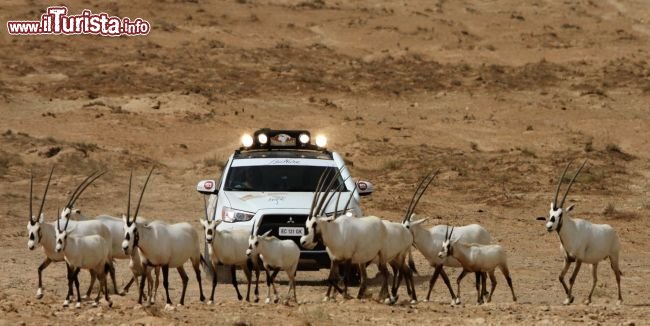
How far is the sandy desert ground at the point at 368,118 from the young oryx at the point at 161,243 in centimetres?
59

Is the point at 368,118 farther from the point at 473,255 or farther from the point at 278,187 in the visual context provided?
the point at 473,255

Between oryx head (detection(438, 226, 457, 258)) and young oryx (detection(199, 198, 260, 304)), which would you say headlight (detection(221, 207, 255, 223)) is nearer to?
young oryx (detection(199, 198, 260, 304))

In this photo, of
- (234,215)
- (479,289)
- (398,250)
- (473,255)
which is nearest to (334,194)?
(234,215)

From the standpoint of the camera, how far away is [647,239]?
25750 mm

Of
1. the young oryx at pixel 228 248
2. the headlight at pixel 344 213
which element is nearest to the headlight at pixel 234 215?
the headlight at pixel 344 213

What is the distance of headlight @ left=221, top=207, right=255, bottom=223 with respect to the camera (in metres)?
17.6

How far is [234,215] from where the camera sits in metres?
17.7

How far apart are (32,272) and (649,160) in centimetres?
2080

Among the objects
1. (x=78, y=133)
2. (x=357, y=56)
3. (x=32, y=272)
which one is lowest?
(x=32, y=272)

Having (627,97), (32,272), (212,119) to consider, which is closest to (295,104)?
(212,119)

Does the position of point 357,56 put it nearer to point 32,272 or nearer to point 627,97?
point 627,97

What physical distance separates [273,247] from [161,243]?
1520mm

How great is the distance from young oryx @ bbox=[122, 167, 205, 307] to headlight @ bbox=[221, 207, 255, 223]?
6.11ft

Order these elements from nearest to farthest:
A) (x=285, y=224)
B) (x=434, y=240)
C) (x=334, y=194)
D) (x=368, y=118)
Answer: (x=434, y=240) < (x=285, y=224) < (x=334, y=194) < (x=368, y=118)
